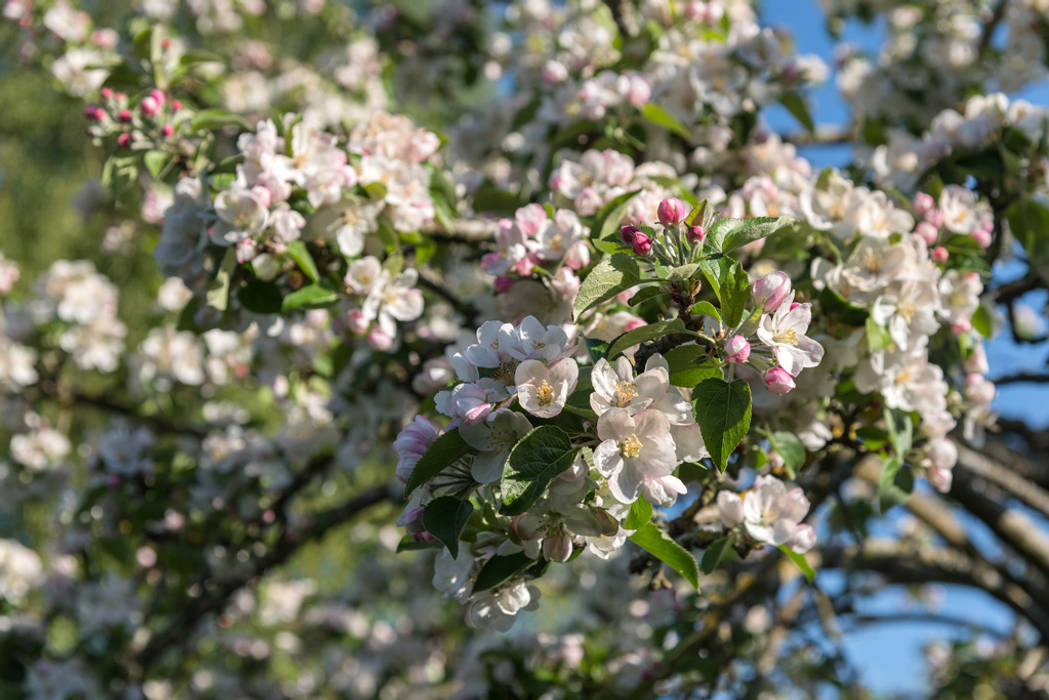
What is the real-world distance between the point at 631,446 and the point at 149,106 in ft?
4.27

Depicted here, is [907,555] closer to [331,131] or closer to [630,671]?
[630,671]

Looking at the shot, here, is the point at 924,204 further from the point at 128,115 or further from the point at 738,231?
the point at 128,115

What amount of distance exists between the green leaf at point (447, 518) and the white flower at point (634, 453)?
0.57 feet

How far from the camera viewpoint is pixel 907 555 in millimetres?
3281

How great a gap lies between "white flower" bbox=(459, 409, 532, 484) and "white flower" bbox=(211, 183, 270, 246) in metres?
0.72

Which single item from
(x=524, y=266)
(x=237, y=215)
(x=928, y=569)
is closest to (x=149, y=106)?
(x=237, y=215)

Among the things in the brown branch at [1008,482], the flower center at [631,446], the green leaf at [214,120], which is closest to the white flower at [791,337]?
the flower center at [631,446]

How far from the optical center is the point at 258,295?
65.1 inches

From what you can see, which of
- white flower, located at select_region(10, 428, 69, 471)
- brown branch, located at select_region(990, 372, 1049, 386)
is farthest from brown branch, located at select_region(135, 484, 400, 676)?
brown branch, located at select_region(990, 372, 1049, 386)

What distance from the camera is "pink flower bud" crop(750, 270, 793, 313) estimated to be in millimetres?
1105

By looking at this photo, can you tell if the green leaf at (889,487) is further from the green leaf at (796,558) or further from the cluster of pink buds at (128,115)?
the cluster of pink buds at (128,115)

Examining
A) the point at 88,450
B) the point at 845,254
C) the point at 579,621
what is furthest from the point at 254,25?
the point at 845,254

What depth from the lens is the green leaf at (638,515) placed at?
1.07 m

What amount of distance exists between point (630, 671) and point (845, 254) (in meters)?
1.09
